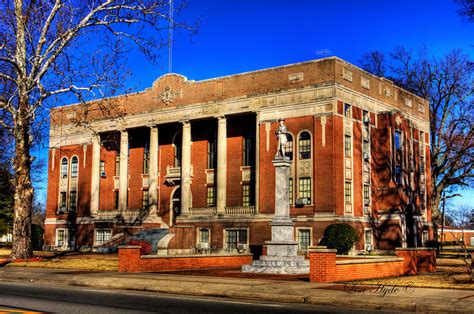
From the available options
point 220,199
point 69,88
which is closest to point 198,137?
point 220,199

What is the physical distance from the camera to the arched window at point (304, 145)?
43.2 metres

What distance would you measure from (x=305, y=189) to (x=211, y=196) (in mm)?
9405

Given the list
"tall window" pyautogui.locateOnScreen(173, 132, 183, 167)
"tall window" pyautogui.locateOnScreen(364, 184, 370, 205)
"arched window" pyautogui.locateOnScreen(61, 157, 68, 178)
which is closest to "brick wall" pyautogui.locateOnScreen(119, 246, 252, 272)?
"tall window" pyautogui.locateOnScreen(364, 184, 370, 205)

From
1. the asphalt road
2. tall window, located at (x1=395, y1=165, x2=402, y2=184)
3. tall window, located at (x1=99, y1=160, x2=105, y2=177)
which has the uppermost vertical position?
tall window, located at (x1=99, y1=160, x2=105, y2=177)

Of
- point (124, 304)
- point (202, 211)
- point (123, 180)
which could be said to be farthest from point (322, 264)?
point (123, 180)

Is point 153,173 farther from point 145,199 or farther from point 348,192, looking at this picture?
point 348,192

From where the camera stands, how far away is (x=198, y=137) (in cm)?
5116

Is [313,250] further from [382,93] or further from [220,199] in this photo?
[382,93]

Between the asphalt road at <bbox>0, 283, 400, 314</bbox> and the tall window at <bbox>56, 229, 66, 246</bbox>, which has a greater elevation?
the tall window at <bbox>56, 229, 66, 246</bbox>

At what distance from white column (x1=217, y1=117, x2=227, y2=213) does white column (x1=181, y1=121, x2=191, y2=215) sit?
10.3ft

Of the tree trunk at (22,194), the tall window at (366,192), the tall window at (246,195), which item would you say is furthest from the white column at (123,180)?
the tall window at (366,192)

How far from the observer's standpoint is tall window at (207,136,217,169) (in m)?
49.8

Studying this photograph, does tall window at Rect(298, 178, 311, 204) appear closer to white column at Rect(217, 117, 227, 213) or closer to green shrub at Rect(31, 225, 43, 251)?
white column at Rect(217, 117, 227, 213)

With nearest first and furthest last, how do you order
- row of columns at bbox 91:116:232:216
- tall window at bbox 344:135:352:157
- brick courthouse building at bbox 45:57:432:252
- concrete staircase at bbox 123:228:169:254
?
brick courthouse building at bbox 45:57:432:252 < concrete staircase at bbox 123:228:169:254 < tall window at bbox 344:135:352:157 < row of columns at bbox 91:116:232:216
